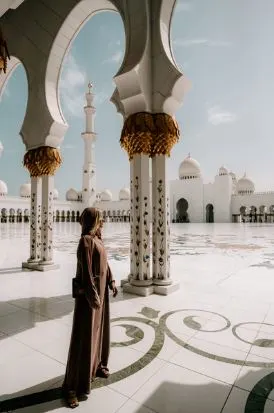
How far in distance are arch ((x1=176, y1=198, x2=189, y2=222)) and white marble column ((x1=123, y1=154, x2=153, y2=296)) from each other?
28166mm

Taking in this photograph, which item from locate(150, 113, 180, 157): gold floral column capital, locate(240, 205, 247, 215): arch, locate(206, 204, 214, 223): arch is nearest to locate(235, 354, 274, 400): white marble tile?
locate(150, 113, 180, 157): gold floral column capital

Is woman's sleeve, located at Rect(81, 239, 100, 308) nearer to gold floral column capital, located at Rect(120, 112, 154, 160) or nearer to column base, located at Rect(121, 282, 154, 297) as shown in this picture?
column base, located at Rect(121, 282, 154, 297)

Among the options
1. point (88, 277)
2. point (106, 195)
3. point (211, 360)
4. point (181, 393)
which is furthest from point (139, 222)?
point (106, 195)

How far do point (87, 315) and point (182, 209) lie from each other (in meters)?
31.4

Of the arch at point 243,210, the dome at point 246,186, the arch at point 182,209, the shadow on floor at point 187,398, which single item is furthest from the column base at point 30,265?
the dome at point 246,186

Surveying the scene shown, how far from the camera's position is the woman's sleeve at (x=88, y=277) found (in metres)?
1.39

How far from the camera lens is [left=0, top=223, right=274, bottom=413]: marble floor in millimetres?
1369

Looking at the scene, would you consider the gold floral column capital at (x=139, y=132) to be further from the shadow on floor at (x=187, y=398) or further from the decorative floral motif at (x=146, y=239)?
the shadow on floor at (x=187, y=398)

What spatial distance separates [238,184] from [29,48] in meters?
31.6

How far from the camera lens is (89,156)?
84.5 feet

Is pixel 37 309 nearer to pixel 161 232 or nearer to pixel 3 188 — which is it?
pixel 161 232

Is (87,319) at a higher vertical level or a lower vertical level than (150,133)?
lower

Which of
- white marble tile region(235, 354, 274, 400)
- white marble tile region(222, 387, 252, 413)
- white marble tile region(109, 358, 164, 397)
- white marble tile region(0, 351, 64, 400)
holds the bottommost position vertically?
white marble tile region(235, 354, 274, 400)

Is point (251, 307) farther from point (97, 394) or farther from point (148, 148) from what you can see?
point (148, 148)
